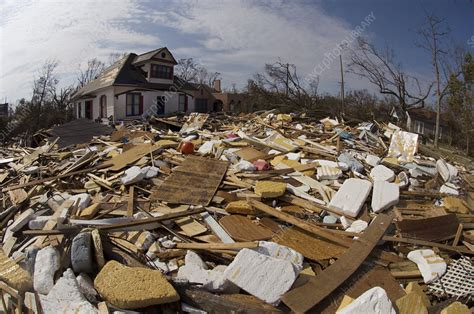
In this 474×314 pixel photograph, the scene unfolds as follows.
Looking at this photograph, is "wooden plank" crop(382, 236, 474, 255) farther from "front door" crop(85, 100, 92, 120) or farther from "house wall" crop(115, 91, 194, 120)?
"front door" crop(85, 100, 92, 120)

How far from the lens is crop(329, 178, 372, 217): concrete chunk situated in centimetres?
495

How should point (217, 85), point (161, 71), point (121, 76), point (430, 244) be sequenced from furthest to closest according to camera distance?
point (217, 85) → point (161, 71) → point (121, 76) → point (430, 244)

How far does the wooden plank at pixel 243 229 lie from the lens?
14.1ft

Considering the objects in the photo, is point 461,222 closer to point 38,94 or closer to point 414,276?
point 414,276

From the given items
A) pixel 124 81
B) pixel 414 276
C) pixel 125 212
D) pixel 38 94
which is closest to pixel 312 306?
pixel 414 276

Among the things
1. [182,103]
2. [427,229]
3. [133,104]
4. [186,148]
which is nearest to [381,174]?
[427,229]

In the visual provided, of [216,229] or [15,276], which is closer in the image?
[15,276]

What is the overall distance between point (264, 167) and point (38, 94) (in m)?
30.4

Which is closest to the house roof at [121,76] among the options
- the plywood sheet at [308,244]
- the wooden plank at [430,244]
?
the plywood sheet at [308,244]

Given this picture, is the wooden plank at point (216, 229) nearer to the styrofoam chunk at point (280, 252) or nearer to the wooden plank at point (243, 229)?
the wooden plank at point (243, 229)

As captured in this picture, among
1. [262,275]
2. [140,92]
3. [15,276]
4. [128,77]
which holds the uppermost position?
[128,77]

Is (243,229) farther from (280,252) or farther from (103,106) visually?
(103,106)

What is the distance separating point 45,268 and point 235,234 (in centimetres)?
219

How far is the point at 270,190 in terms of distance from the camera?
5.21 meters
